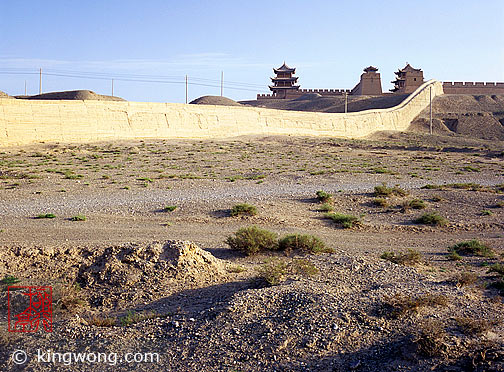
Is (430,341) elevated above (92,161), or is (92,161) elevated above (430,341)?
(92,161)

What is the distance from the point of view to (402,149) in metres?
38.8

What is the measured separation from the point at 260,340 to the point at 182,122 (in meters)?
34.4

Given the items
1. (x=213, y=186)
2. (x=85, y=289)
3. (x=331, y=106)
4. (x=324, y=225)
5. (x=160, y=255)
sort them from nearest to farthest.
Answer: (x=85, y=289)
(x=160, y=255)
(x=324, y=225)
(x=213, y=186)
(x=331, y=106)

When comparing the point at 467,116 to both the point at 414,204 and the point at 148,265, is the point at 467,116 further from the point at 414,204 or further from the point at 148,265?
the point at 148,265

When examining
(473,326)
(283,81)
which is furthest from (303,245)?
(283,81)

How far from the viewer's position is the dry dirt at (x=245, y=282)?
511 centimetres

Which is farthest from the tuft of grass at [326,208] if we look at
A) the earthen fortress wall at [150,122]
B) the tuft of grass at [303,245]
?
the earthen fortress wall at [150,122]

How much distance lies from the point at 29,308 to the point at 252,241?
4034mm

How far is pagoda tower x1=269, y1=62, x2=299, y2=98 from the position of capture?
301 ft

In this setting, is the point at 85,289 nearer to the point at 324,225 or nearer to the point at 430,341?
the point at 430,341

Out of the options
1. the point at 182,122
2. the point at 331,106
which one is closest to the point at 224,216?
the point at 182,122

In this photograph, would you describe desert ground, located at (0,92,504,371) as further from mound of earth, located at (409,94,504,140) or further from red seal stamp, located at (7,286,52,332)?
mound of earth, located at (409,94,504,140)

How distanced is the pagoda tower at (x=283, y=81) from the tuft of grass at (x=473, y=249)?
8294cm

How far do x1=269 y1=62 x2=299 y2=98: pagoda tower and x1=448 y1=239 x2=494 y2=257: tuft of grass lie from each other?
8294cm
